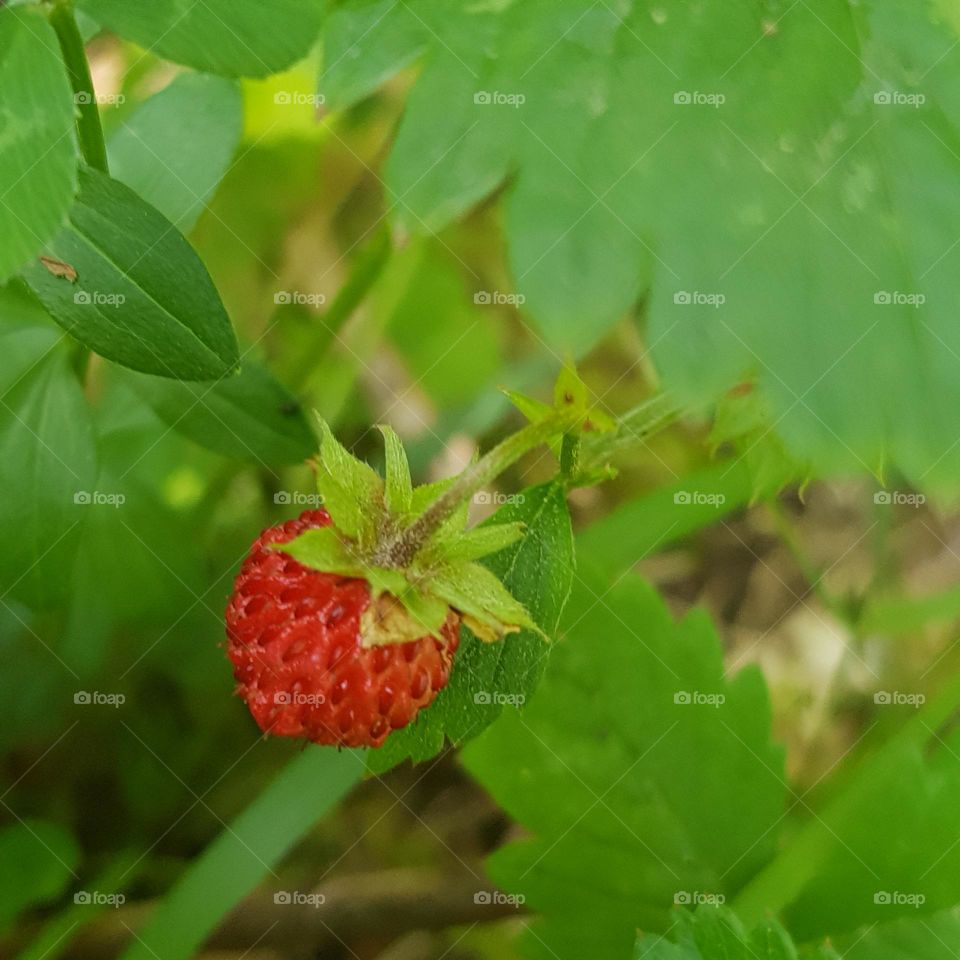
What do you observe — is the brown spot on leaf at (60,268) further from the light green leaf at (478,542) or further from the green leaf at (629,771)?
the green leaf at (629,771)


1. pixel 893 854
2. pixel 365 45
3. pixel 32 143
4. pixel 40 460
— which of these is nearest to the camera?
pixel 32 143

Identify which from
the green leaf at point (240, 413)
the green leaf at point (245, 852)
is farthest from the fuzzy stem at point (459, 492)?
the green leaf at point (245, 852)

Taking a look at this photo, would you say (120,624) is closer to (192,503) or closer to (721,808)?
(192,503)

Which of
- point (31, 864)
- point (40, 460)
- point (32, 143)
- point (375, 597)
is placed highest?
point (32, 143)

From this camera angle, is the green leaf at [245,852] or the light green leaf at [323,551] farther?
the green leaf at [245,852]

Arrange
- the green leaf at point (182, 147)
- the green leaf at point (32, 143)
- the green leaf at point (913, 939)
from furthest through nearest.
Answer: the green leaf at point (913, 939)
the green leaf at point (182, 147)
the green leaf at point (32, 143)

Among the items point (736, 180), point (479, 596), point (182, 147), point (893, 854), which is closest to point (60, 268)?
point (182, 147)

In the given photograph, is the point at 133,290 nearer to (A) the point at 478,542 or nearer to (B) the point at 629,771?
(A) the point at 478,542
